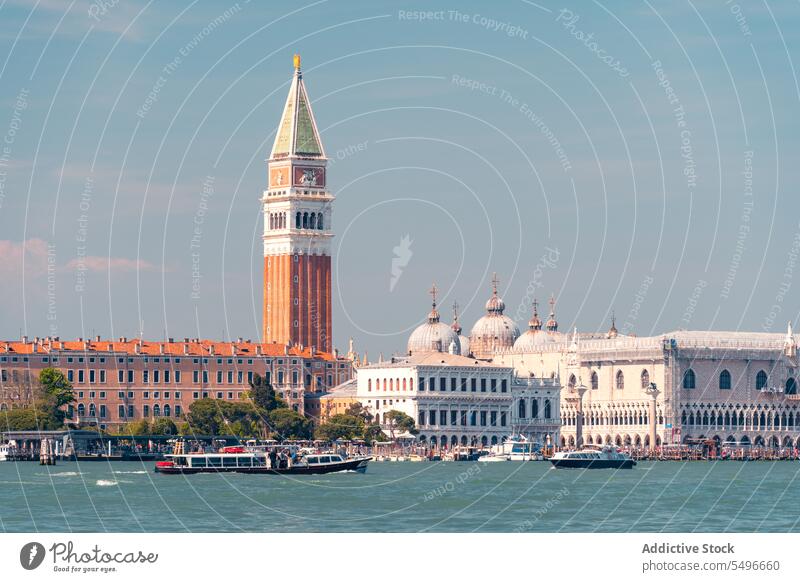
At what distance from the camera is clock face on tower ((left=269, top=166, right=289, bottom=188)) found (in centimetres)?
18750

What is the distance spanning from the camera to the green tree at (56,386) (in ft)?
509

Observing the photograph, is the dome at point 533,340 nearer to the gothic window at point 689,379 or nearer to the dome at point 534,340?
the dome at point 534,340

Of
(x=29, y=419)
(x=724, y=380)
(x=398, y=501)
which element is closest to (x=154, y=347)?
(x=29, y=419)

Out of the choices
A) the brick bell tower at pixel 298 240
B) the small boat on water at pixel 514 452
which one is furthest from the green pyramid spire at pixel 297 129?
the small boat on water at pixel 514 452

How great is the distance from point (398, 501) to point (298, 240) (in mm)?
103160

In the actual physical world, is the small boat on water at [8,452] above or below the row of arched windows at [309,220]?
below

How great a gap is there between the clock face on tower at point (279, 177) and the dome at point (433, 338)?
16501 mm

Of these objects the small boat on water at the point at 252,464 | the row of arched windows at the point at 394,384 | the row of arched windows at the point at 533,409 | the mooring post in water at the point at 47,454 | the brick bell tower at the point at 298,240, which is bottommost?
the small boat on water at the point at 252,464

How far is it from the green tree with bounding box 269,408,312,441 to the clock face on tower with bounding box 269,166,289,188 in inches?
1352

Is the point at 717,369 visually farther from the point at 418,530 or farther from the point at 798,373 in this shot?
the point at 418,530

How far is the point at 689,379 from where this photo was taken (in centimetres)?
17562

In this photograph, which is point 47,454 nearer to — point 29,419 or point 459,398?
point 29,419

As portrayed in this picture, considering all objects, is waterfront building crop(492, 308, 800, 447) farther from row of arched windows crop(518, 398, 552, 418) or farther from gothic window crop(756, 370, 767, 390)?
row of arched windows crop(518, 398, 552, 418)

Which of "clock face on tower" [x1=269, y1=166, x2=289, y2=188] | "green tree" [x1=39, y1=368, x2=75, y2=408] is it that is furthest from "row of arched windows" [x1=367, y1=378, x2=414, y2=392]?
"green tree" [x1=39, y1=368, x2=75, y2=408]
